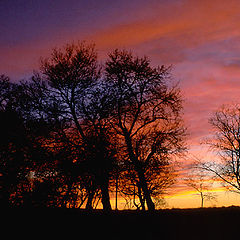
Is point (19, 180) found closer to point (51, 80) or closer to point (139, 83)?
point (51, 80)

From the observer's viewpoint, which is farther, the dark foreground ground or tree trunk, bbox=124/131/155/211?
tree trunk, bbox=124/131/155/211

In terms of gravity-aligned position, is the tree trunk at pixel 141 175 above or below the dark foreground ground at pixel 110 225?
above

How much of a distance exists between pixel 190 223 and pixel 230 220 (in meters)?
2.20

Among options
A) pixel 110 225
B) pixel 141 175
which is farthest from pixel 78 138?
pixel 141 175

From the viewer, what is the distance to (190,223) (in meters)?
14.6

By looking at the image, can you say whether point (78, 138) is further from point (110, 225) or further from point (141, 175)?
point (141, 175)

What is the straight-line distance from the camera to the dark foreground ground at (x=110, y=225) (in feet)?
35.3

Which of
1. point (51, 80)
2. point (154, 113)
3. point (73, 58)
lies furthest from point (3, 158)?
point (154, 113)

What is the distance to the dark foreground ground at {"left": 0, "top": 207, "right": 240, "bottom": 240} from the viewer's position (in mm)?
10766

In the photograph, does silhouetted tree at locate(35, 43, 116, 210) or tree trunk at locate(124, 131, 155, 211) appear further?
tree trunk at locate(124, 131, 155, 211)

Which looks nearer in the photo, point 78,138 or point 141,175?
point 78,138

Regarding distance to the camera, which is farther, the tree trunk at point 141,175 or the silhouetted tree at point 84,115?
the tree trunk at point 141,175

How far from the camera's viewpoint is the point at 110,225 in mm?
12914

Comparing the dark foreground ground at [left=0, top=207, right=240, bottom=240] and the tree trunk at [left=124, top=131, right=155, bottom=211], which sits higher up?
the tree trunk at [left=124, top=131, right=155, bottom=211]
